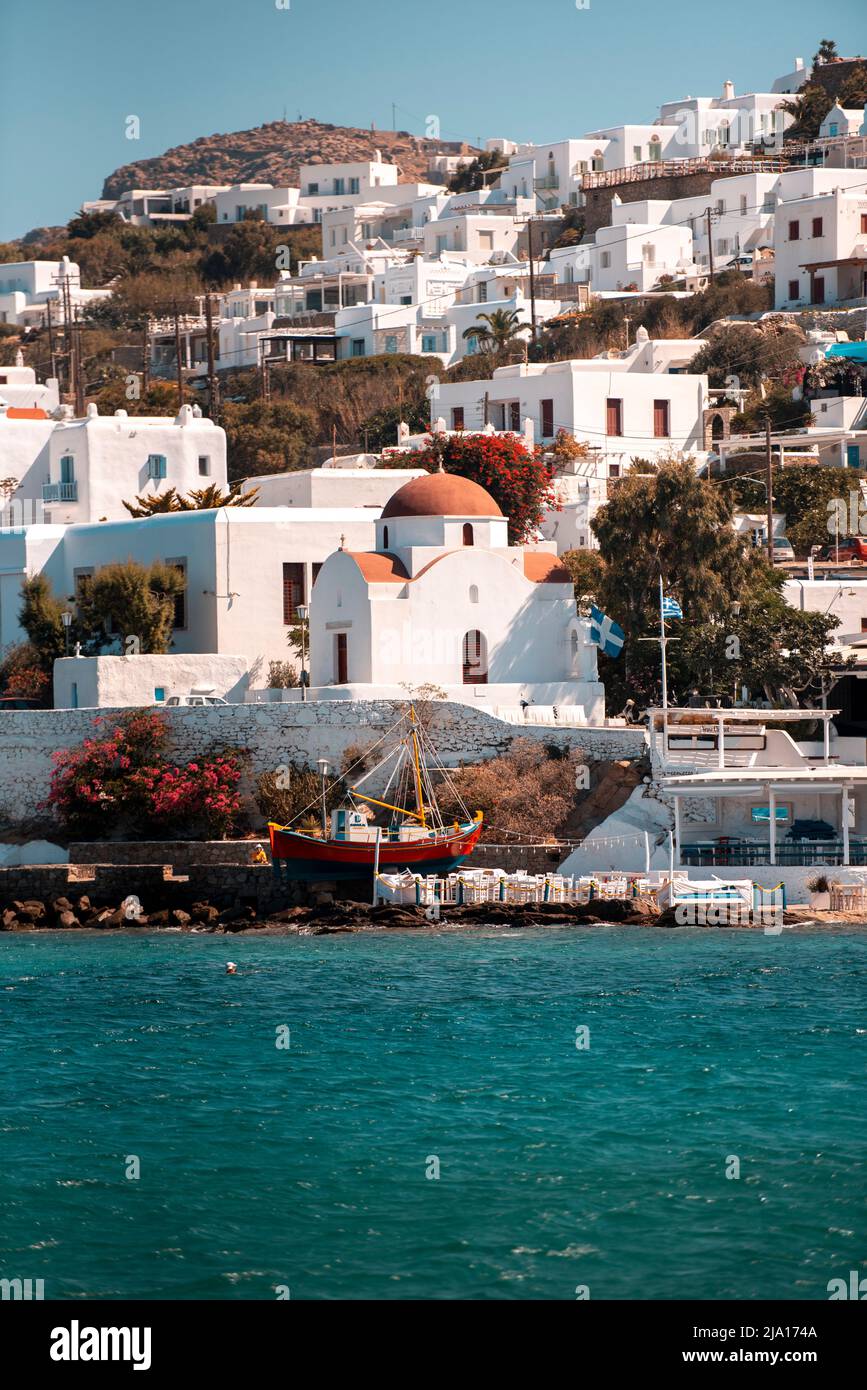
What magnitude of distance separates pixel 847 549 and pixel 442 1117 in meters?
34.9

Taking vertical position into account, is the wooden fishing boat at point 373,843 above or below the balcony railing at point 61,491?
below

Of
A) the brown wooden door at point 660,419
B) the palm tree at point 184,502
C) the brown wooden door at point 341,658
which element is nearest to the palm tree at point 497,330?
the brown wooden door at point 660,419

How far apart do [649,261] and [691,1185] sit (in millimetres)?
76223

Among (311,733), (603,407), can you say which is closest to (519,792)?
(311,733)

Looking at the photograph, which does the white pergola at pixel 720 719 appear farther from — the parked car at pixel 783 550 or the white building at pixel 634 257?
the white building at pixel 634 257

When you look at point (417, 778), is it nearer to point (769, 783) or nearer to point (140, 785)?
point (140, 785)

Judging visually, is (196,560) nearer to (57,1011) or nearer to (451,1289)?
(57,1011)

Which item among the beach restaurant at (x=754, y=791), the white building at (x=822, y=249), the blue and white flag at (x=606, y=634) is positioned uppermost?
the white building at (x=822, y=249)

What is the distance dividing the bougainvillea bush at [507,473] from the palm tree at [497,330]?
35449 millimetres

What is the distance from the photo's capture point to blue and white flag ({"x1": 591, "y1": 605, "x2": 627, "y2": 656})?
43344 mm

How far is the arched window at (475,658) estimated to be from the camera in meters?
43.2

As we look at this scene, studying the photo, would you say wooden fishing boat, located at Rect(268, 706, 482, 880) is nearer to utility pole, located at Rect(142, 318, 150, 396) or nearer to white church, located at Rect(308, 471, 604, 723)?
white church, located at Rect(308, 471, 604, 723)

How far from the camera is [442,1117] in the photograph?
23.2 meters

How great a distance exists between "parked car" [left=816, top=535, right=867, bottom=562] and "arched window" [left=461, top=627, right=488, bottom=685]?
47.7 feet
